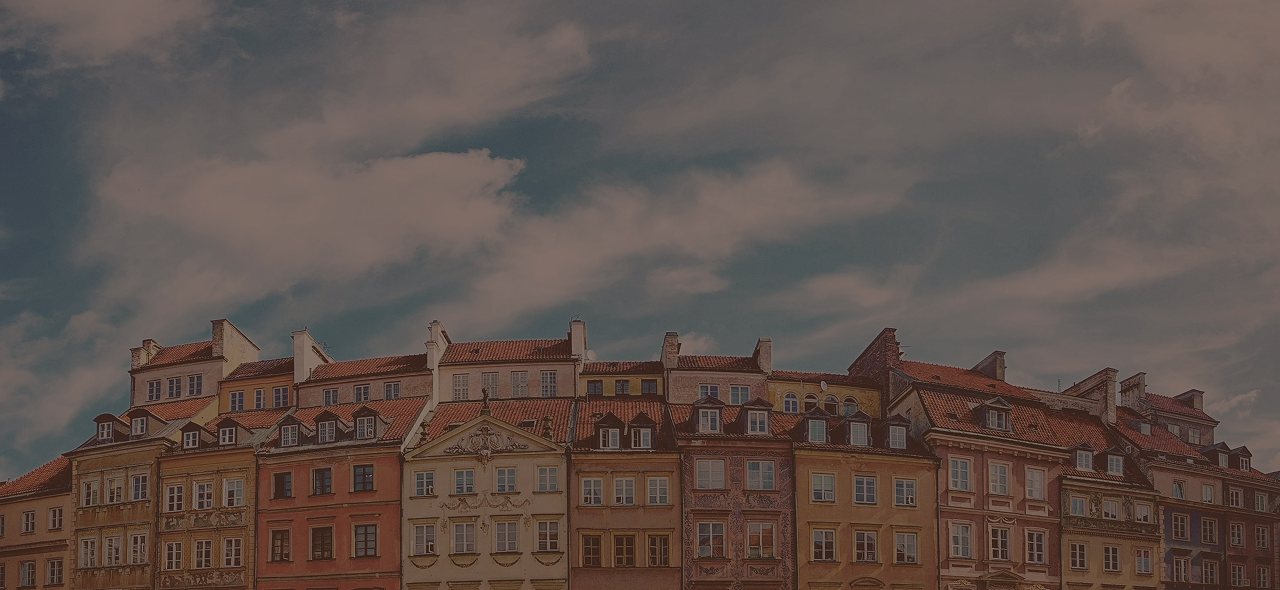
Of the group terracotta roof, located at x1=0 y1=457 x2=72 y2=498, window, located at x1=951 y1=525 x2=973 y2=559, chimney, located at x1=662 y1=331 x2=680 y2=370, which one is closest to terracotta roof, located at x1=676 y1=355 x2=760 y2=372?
chimney, located at x1=662 y1=331 x2=680 y2=370

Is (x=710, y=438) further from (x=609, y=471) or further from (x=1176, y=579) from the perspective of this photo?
(x=1176, y=579)

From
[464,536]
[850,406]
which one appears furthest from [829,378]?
[464,536]

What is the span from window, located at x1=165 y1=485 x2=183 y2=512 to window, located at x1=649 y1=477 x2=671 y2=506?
82.2 feet

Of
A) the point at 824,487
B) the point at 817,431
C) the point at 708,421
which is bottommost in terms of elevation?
the point at 824,487

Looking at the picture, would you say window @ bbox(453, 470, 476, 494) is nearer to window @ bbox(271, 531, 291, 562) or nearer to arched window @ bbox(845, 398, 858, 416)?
window @ bbox(271, 531, 291, 562)

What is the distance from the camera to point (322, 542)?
72188 millimetres

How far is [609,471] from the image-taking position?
71.8m

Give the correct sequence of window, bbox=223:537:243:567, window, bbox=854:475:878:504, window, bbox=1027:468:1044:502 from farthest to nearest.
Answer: window, bbox=1027:468:1044:502
window, bbox=223:537:243:567
window, bbox=854:475:878:504

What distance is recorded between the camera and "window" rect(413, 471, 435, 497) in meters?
72.1

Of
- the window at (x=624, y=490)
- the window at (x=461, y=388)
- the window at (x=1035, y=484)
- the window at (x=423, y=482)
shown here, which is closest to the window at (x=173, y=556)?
the window at (x=423, y=482)

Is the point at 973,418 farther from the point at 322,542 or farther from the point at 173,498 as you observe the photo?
Result: the point at 173,498

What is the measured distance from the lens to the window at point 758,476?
7181 centimetres

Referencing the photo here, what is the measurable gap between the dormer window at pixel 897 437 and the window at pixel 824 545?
6054 mm

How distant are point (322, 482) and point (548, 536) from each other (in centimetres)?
1230
